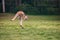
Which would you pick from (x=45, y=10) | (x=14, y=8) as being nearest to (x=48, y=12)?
(x=45, y=10)

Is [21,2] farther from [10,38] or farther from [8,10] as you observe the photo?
[10,38]

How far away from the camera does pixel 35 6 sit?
99.8ft

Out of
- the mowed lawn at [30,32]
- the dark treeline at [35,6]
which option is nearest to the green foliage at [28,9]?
the dark treeline at [35,6]

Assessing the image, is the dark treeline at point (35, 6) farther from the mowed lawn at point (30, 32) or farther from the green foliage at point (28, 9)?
the mowed lawn at point (30, 32)

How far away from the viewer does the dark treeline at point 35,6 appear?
29134 mm

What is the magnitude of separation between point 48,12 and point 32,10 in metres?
2.07

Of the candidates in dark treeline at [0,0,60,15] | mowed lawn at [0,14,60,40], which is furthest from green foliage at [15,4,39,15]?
mowed lawn at [0,14,60,40]

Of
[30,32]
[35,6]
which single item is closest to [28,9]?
[35,6]

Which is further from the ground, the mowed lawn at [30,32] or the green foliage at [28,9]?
the mowed lawn at [30,32]

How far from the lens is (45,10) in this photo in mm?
29500

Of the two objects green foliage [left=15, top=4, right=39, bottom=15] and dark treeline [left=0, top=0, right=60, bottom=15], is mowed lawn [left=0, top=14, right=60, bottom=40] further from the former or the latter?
dark treeline [left=0, top=0, right=60, bottom=15]

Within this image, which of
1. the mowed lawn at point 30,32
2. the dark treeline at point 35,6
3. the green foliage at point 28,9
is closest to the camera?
the mowed lawn at point 30,32

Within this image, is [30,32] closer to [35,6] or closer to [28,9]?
[28,9]

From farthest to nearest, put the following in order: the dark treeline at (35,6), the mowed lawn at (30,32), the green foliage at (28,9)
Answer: the dark treeline at (35,6)
the green foliage at (28,9)
the mowed lawn at (30,32)
